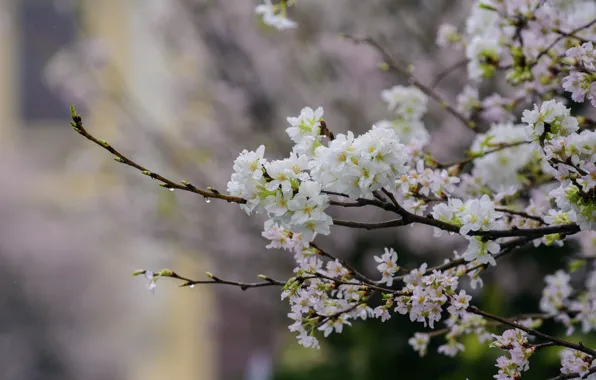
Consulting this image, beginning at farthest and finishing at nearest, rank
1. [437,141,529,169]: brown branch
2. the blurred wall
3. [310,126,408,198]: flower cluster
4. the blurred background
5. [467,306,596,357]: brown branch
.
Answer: the blurred wall, the blurred background, [437,141,529,169]: brown branch, [467,306,596,357]: brown branch, [310,126,408,198]: flower cluster

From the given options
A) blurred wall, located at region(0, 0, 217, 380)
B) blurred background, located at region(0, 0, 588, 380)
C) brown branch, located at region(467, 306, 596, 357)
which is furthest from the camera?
blurred wall, located at region(0, 0, 217, 380)

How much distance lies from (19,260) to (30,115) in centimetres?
297

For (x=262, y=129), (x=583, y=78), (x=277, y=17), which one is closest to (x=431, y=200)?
(x=583, y=78)

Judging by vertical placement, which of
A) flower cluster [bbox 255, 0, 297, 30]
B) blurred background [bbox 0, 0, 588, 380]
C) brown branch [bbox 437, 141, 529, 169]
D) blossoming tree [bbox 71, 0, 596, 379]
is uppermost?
blurred background [bbox 0, 0, 588, 380]

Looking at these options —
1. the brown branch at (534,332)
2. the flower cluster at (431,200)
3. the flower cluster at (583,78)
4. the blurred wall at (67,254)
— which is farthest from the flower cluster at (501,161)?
the blurred wall at (67,254)

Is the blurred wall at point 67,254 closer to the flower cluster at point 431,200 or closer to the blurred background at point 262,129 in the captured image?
the blurred background at point 262,129

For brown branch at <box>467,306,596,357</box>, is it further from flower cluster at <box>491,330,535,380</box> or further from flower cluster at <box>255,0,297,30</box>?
flower cluster at <box>255,0,297,30</box>

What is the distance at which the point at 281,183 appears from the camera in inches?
55.7

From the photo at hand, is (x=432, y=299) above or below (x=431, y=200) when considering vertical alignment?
below

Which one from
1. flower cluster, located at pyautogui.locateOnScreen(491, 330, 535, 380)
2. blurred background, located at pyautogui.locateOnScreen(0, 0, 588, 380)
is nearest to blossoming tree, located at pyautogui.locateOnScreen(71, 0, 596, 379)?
flower cluster, located at pyautogui.locateOnScreen(491, 330, 535, 380)

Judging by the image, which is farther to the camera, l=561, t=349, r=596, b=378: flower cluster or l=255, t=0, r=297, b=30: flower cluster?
l=255, t=0, r=297, b=30: flower cluster

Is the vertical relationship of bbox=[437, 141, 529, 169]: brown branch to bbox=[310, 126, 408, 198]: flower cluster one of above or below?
above

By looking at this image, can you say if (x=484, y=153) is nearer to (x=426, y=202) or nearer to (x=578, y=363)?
(x=426, y=202)

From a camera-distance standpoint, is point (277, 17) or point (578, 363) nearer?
point (578, 363)
